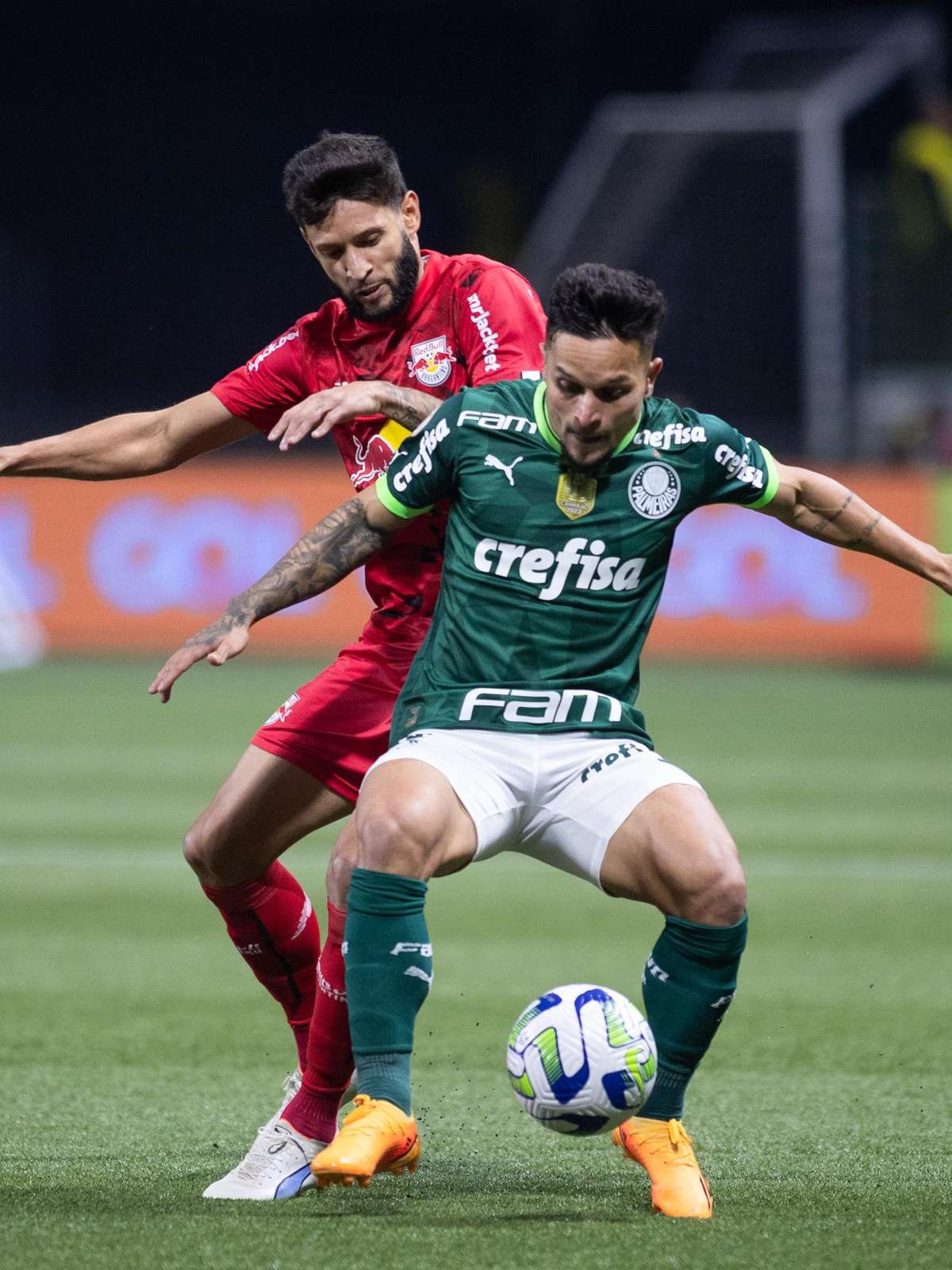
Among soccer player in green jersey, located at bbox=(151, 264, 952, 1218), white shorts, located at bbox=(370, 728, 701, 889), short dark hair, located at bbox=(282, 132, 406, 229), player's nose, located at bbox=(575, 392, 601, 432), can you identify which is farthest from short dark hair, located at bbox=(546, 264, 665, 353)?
white shorts, located at bbox=(370, 728, 701, 889)

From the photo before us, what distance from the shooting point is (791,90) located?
18.8 meters

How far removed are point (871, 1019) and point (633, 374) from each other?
279 centimetres

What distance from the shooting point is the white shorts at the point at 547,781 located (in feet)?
13.2

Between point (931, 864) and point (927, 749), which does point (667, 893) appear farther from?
point (927, 749)

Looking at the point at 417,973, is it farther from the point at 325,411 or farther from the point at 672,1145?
the point at 325,411

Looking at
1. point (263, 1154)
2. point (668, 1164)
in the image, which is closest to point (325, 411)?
point (263, 1154)

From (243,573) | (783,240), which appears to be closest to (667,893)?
(243,573)

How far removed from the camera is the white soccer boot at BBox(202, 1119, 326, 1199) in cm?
410

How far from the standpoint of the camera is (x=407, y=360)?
4.70 meters

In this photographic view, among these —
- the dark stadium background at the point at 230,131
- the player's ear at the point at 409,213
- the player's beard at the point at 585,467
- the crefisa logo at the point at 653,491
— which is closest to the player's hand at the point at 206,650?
the player's beard at the point at 585,467

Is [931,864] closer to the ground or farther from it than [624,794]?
closer to the ground

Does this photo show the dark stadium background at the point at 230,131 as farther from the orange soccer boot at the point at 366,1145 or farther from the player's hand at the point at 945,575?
the orange soccer boot at the point at 366,1145

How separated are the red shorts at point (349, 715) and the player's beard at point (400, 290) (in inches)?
28.7

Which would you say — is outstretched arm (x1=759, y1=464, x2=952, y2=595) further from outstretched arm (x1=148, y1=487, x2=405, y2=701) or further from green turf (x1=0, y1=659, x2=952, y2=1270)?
green turf (x1=0, y1=659, x2=952, y2=1270)
